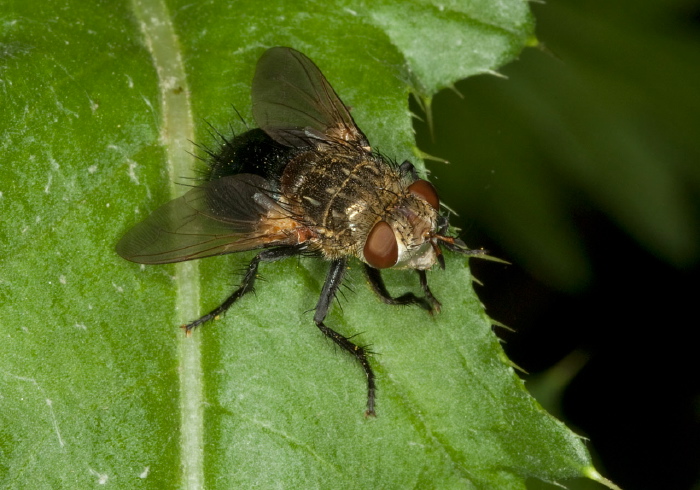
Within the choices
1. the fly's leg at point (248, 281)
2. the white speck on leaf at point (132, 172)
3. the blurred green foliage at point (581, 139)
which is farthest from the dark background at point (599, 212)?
the white speck on leaf at point (132, 172)

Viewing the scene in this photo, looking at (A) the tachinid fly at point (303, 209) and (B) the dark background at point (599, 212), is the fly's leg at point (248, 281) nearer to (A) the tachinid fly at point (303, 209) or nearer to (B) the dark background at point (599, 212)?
(A) the tachinid fly at point (303, 209)

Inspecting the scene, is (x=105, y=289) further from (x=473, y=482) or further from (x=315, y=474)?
(x=473, y=482)

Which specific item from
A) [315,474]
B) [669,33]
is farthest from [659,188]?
[315,474]

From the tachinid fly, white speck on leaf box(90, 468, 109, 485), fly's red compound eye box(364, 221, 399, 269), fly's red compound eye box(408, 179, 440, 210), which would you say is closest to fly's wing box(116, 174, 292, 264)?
the tachinid fly

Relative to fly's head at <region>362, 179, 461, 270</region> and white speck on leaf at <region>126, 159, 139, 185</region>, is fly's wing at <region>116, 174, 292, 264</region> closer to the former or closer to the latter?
white speck on leaf at <region>126, 159, 139, 185</region>

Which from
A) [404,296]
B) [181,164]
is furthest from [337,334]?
[181,164]

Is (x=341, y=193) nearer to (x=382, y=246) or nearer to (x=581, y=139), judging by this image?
(x=382, y=246)
